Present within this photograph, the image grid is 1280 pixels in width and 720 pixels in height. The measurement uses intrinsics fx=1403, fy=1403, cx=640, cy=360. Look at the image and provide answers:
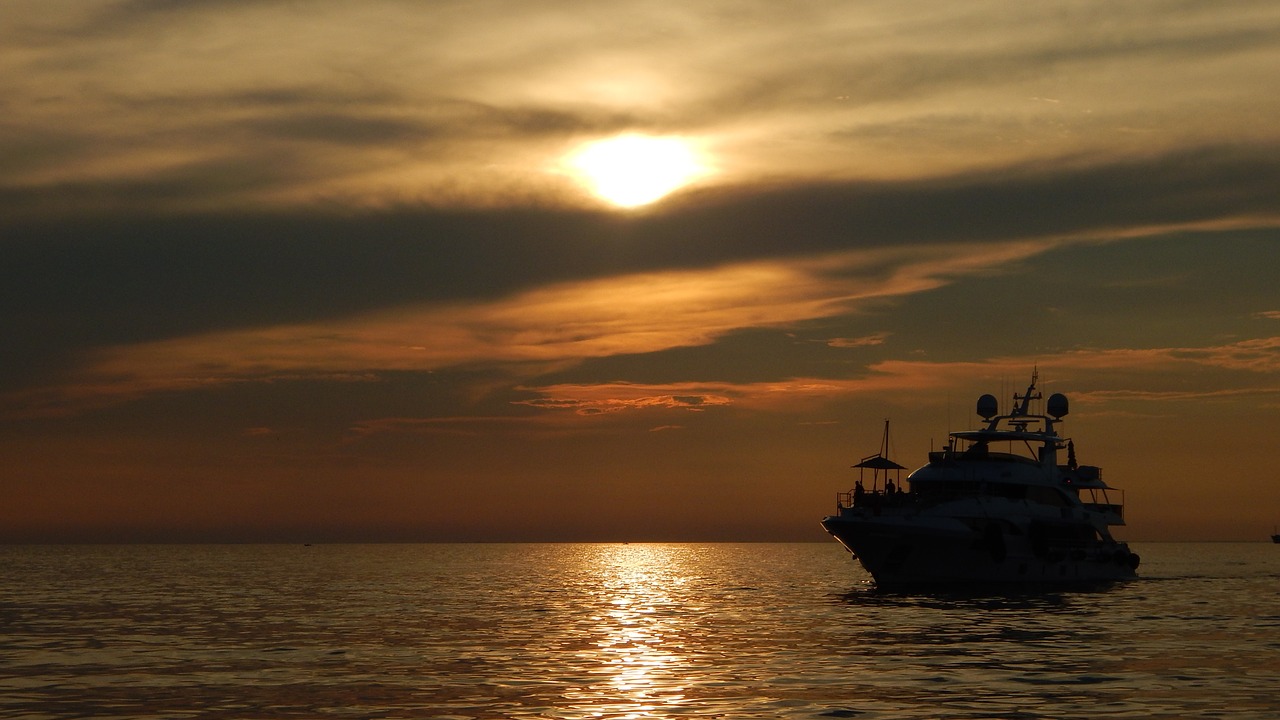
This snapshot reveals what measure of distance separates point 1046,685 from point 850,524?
42.8 meters

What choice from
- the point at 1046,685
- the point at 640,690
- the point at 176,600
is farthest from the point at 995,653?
the point at 176,600

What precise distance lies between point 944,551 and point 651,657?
37.8 meters

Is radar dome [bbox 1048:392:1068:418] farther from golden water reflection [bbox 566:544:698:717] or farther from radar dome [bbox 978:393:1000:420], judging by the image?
golden water reflection [bbox 566:544:698:717]

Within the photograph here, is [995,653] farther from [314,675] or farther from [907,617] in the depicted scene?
[314,675]

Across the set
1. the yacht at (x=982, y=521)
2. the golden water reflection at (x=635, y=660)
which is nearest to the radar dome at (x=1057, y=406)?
the yacht at (x=982, y=521)

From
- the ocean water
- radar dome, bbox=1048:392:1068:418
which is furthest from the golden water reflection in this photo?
radar dome, bbox=1048:392:1068:418

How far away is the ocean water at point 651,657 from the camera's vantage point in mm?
33750

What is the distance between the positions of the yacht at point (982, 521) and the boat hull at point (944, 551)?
2.2 inches

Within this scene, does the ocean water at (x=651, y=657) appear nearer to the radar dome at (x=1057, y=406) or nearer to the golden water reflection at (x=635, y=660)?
the golden water reflection at (x=635, y=660)

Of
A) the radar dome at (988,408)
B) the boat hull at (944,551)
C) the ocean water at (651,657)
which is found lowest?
the ocean water at (651,657)

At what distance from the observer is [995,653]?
46.0 m

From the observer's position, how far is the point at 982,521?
80375mm

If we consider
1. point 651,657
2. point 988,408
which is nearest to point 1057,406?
point 988,408

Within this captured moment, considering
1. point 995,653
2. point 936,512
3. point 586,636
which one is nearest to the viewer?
point 995,653
